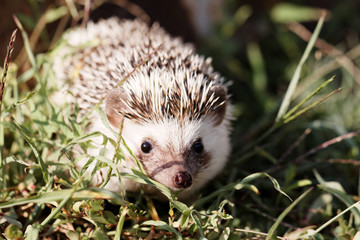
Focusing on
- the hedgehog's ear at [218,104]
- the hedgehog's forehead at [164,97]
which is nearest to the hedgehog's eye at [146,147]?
the hedgehog's forehead at [164,97]

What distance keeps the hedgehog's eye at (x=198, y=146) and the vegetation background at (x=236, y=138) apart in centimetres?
A: 26

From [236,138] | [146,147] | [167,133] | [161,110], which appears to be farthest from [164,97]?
[236,138]

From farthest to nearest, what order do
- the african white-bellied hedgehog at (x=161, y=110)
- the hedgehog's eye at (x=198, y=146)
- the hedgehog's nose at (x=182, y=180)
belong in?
the hedgehog's eye at (x=198, y=146), the african white-bellied hedgehog at (x=161, y=110), the hedgehog's nose at (x=182, y=180)

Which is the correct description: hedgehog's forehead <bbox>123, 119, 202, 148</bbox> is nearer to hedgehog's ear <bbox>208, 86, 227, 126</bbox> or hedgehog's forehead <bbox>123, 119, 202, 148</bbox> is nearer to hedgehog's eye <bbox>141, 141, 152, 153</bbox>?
hedgehog's eye <bbox>141, 141, 152, 153</bbox>

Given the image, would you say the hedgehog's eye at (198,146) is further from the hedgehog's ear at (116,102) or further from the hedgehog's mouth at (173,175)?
the hedgehog's ear at (116,102)

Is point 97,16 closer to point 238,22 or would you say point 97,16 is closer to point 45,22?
point 45,22

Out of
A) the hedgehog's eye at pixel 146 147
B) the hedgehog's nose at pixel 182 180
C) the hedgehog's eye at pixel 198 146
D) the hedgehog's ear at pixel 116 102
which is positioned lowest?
the hedgehog's nose at pixel 182 180

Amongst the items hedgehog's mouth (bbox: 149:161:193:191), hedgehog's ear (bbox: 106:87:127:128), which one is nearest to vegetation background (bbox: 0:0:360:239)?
hedgehog's mouth (bbox: 149:161:193:191)

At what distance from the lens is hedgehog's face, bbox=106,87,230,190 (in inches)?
75.0

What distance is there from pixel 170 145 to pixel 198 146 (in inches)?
8.4

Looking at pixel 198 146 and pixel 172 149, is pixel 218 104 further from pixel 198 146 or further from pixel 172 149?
pixel 172 149

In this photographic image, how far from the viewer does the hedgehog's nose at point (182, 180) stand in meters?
1.84

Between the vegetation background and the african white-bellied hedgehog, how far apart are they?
14 cm

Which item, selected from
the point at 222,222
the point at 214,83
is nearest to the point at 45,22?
the point at 214,83
